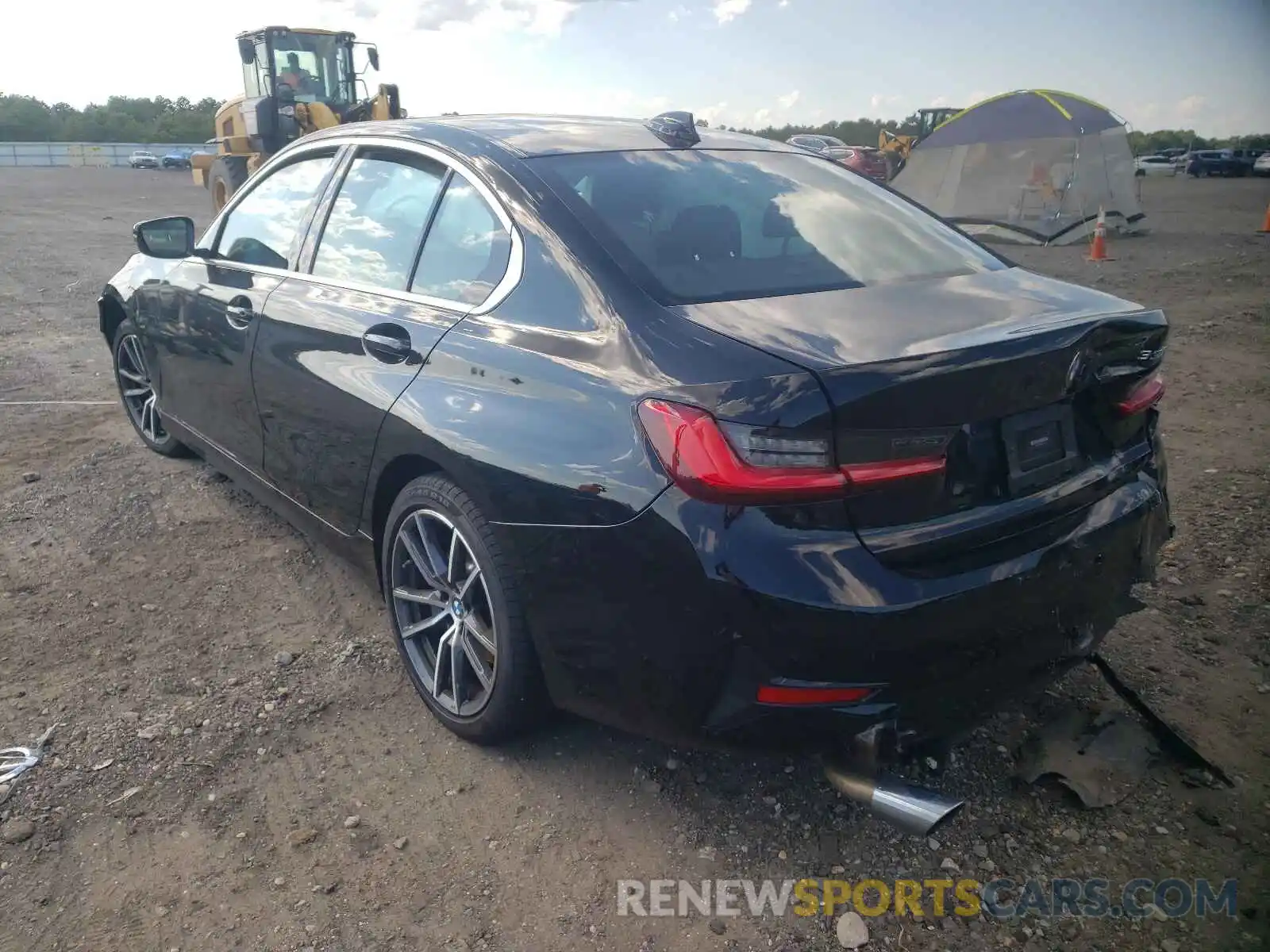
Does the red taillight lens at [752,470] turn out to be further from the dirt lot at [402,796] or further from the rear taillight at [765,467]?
the dirt lot at [402,796]

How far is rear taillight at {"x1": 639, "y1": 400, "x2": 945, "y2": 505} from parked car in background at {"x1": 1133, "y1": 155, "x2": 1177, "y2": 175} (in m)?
44.1

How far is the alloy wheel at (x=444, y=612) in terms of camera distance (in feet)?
8.90

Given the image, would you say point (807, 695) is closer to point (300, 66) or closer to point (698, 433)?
point (698, 433)

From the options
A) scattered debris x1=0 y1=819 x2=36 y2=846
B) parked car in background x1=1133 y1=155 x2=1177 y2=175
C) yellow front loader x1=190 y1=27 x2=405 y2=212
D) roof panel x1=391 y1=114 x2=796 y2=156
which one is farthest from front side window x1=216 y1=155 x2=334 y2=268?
parked car in background x1=1133 y1=155 x2=1177 y2=175

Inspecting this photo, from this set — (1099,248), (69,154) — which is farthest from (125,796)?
(69,154)

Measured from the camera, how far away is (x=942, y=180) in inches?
649

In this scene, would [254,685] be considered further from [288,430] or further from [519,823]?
[519,823]

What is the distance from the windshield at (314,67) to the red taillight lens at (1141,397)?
1679 cm

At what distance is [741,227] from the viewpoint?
281 cm

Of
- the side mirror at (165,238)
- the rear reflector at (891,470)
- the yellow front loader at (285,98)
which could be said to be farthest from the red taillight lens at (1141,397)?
the yellow front loader at (285,98)

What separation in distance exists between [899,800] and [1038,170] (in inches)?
599

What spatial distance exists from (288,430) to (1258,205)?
81.2 ft

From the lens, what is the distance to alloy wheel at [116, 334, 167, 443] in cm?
512

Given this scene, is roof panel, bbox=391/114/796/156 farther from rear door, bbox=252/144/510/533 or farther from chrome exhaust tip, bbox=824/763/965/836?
chrome exhaust tip, bbox=824/763/965/836
